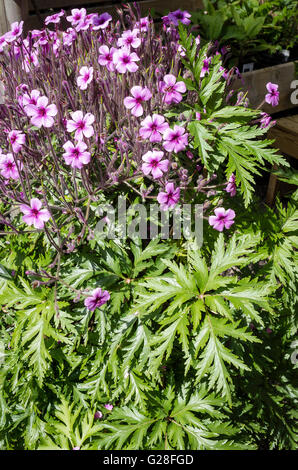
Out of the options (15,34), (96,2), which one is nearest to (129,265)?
(15,34)

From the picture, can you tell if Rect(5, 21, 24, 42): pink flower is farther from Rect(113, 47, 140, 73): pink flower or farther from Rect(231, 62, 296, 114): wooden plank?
Rect(231, 62, 296, 114): wooden plank

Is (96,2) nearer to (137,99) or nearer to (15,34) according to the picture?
(15,34)

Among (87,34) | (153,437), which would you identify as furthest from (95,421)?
(87,34)

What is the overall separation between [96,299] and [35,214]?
0.35 m

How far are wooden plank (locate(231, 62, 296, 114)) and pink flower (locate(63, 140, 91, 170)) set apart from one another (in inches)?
106

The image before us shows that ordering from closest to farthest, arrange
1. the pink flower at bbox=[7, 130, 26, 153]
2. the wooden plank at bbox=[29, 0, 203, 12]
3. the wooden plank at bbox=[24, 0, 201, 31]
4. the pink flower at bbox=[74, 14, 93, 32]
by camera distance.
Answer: the pink flower at bbox=[7, 130, 26, 153] < the pink flower at bbox=[74, 14, 93, 32] < the wooden plank at bbox=[24, 0, 201, 31] < the wooden plank at bbox=[29, 0, 203, 12]

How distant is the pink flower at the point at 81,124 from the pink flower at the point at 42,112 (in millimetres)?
68

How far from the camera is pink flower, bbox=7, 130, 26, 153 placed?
1.56 m

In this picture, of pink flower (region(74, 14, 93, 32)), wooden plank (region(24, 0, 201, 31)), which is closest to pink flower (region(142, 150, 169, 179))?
pink flower (region(74, 14, 93, 32))

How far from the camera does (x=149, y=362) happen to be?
1576mm

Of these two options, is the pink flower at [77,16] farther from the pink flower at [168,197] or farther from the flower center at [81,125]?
the pink flower at [168,197]

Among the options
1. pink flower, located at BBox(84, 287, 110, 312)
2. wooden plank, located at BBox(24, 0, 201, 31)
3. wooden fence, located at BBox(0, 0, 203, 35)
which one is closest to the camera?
pink flower, located at BBox(84, 287, 110, 312)

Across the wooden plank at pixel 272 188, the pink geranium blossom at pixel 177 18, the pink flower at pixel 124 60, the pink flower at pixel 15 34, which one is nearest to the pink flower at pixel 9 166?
the pink flower at pixel 124 60
